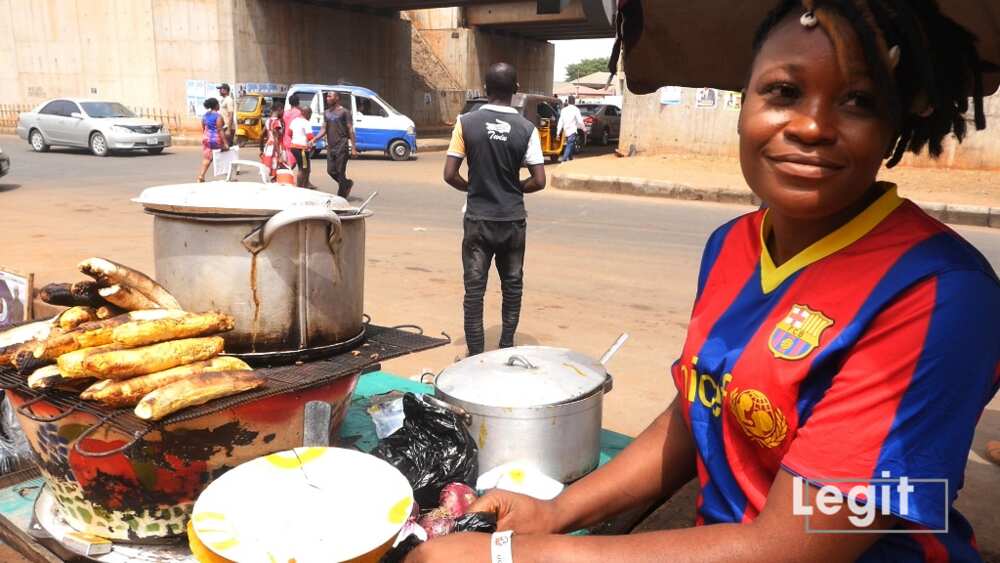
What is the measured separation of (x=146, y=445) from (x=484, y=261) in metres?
2.77

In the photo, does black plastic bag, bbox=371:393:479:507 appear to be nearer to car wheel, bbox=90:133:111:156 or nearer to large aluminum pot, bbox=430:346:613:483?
large aluminum pot, bbox=430:346:613:483

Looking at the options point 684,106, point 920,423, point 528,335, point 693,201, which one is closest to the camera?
point 920,423

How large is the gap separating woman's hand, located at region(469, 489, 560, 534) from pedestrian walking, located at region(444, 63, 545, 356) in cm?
277

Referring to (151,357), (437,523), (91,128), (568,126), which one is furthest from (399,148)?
(437,523)

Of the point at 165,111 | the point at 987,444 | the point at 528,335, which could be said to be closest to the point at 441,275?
the point at 528,335

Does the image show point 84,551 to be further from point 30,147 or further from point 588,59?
point 588,59

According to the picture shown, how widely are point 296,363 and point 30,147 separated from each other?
71.4 ft

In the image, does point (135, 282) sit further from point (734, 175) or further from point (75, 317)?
point (734, 175)

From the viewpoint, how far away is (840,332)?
1.05m

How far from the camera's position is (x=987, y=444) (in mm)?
3469

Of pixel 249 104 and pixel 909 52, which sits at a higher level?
pixel 249 104

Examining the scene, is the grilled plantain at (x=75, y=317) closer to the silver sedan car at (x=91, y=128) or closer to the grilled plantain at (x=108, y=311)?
the grilled plantain at (x=108, y=311)

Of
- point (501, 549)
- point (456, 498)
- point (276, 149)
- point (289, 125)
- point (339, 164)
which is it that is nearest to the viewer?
point (501, 549)

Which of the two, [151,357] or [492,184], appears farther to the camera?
[492,184]
